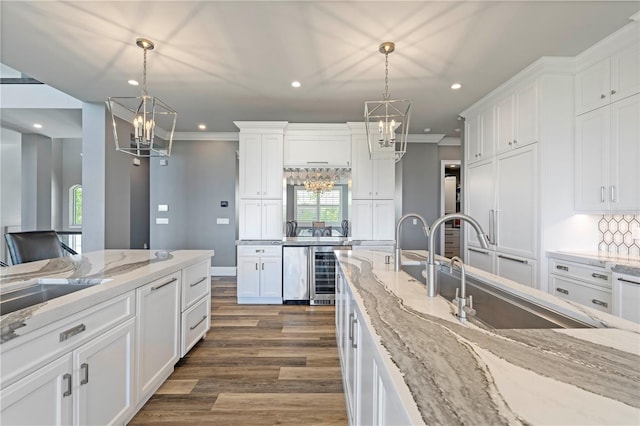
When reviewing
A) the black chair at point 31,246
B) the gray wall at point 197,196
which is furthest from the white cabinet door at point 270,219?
the black chair at point 31,246

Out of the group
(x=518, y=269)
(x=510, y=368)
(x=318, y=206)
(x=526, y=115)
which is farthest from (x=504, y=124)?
(x=510, y=368)

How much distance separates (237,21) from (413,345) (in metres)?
2.49

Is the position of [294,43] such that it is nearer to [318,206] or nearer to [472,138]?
[318,206]

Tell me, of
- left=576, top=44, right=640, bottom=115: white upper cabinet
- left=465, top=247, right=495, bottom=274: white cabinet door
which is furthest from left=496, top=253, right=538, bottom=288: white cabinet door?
left=576, top=44, right=640, bottom=115: white upper cabinet

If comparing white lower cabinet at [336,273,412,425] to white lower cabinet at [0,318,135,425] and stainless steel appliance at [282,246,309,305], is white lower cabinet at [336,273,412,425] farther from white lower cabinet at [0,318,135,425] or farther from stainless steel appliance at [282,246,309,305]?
stainless steel appliance at [282,246,309,305]

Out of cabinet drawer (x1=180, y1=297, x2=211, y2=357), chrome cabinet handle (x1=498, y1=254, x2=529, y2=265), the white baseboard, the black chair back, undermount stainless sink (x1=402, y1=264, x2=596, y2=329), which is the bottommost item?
the white baseboard

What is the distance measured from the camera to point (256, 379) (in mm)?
2098

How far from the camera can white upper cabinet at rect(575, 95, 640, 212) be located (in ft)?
7.23

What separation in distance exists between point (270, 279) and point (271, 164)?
167 cm

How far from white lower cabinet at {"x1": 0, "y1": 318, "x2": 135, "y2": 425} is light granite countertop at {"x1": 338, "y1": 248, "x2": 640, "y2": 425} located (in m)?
1.22

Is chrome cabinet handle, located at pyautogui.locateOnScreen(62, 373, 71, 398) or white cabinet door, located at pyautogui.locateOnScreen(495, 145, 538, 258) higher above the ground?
white cabinet door, located at pyautogui.locateOnScreen(495, 145, 538, 258)

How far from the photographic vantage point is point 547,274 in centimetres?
266

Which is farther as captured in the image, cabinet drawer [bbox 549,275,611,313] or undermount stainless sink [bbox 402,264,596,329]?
cabinet drawer [bbox 549,275,611,313]

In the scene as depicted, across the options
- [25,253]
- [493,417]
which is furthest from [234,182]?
[493,417]
